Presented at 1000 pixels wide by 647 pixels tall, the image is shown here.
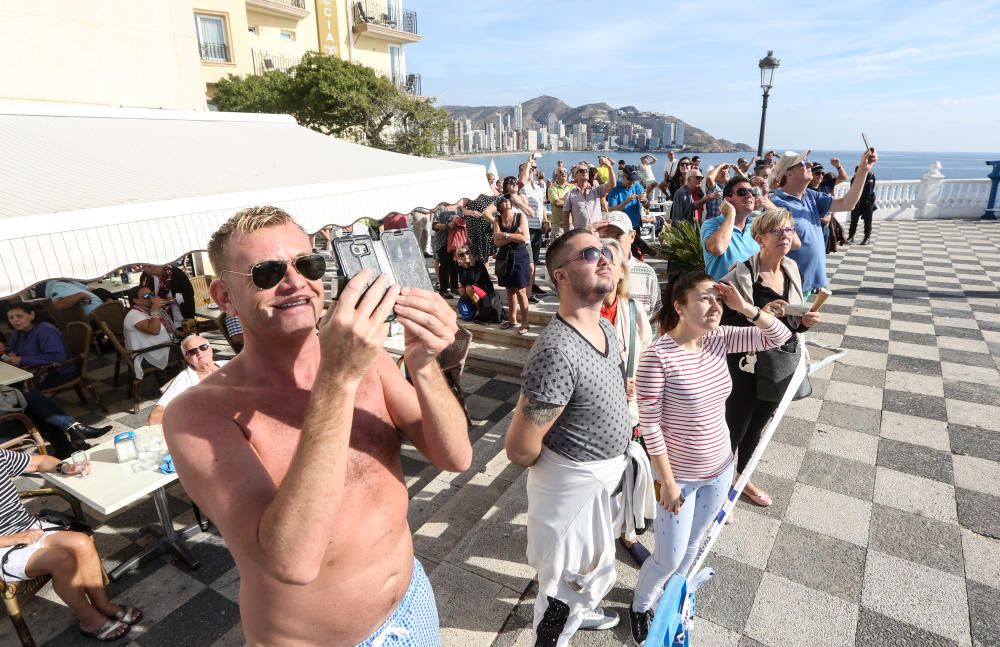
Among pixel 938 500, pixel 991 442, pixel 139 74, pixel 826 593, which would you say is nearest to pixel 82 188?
pixel 826 593

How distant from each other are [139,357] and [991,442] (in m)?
8.13

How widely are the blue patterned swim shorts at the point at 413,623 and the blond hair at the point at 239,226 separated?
1055 millimetres

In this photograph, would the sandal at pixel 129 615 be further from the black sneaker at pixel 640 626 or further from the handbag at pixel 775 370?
the handbag at pixel 775 370

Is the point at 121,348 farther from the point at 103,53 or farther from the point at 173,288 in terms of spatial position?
the point at 103,53

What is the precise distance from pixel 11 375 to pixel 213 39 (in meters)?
24.4

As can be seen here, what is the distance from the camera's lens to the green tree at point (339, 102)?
21.4 meters

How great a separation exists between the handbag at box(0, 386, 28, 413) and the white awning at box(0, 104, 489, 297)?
2.10 m

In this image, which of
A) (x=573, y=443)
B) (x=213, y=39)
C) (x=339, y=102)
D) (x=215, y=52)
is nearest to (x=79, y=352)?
(x=573, y=443)

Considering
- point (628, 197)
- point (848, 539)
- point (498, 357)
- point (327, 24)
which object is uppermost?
point (327, 24)

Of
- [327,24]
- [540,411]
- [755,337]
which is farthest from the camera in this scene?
[327,24]

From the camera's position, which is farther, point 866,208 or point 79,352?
point 866,208

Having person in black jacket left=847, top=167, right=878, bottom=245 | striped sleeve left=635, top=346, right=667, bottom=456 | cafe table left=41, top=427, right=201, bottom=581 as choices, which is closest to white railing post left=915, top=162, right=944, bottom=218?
person in black jacket left=847, top=167, right=878, bottom=245

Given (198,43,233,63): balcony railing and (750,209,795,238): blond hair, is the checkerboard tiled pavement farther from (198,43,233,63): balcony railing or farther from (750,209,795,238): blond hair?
(198,43,233,63): balcony railing

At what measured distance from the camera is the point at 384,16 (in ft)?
98.5
